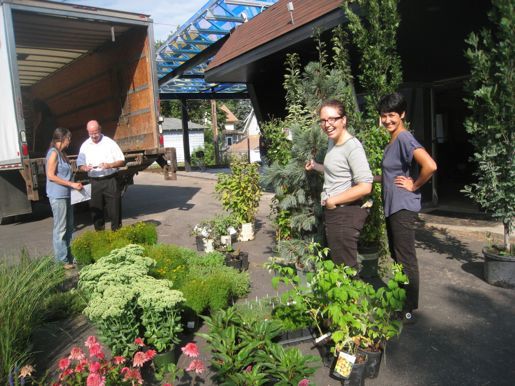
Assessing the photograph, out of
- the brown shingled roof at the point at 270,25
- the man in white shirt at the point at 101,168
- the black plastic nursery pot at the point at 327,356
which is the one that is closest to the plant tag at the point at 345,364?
the black plastic nursery pot at the point at 327,356

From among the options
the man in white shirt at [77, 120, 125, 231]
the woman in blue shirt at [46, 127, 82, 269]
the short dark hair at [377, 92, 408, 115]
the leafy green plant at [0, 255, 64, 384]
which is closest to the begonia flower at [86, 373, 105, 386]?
the leafy green plant at [0, 255, 64, 384]

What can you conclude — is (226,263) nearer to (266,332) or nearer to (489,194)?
(266,332)

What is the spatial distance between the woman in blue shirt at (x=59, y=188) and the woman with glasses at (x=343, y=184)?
138 inches

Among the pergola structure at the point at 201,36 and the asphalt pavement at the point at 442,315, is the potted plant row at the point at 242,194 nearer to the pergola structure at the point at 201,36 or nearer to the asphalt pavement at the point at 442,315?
the asphalt pavement at the point at 442,315

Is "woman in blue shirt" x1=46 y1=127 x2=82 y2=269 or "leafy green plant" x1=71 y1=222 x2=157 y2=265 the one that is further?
"woman in blue shirt" x1=46 y1=127 x2=82 y2=269

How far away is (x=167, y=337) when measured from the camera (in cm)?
286

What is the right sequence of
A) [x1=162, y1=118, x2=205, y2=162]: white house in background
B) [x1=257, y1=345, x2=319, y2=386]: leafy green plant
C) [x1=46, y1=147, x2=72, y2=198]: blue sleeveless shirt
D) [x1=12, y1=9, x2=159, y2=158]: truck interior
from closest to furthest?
1. [x1=257, y1=345, x2=319, y2=386]: leafy green plant
2. [x1=46, y1=147, x2=72, y2=198]: blue sleeveless shirt
3. [x1=12, y1=9, x2=159, y2=158]: truck interior
4. [x1=162, y1=118, x2=205, y2=162]: white house in background

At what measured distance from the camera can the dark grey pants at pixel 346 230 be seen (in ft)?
10.0

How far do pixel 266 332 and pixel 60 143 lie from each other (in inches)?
148

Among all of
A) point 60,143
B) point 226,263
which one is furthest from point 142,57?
point 226,263

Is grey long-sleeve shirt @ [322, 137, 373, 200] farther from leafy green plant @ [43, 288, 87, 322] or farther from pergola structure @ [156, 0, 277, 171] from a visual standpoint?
pergola structure @ [156, 0, 277, 171]

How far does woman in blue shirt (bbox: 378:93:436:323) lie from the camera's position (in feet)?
10.3

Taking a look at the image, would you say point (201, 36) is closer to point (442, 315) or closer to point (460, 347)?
point (442, 315)

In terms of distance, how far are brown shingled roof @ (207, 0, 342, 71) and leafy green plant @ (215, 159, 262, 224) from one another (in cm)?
275
